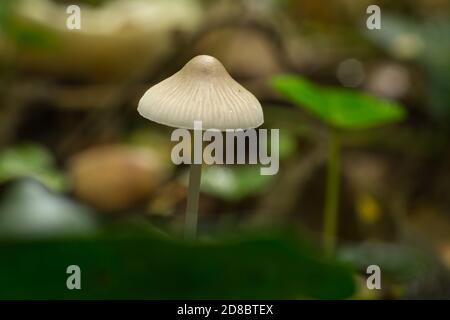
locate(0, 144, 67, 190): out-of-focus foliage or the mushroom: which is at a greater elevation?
locate(0, 144, 67, 190): out-of-focus foliage

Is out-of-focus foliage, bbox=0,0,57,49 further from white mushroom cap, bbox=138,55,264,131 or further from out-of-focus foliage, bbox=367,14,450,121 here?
white mushroom cap, bbox=138,55,264,131

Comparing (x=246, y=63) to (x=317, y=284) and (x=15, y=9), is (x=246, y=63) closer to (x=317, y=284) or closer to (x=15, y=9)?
(x=15, y=9)

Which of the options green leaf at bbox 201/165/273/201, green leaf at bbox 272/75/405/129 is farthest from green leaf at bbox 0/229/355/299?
green leaf at bbox 201/165/273/201

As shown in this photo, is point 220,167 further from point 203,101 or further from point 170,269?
point 170,269

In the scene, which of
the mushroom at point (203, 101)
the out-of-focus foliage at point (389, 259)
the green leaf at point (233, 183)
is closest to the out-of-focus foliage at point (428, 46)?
the green leaf at point (233, 183)

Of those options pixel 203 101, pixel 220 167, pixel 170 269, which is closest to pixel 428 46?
pixel 220 167

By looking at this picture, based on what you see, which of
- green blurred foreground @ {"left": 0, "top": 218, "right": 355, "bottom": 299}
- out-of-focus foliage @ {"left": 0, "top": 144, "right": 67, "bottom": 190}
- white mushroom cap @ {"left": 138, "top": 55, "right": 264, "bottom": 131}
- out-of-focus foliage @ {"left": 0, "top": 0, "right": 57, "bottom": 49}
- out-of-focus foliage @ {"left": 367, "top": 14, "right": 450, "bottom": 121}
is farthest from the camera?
out-of-focus foliage @ {"left": 0, "top": 0, "right": 57, "bottom": 49}

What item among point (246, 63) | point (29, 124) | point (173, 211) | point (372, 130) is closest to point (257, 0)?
point (246, 63)
